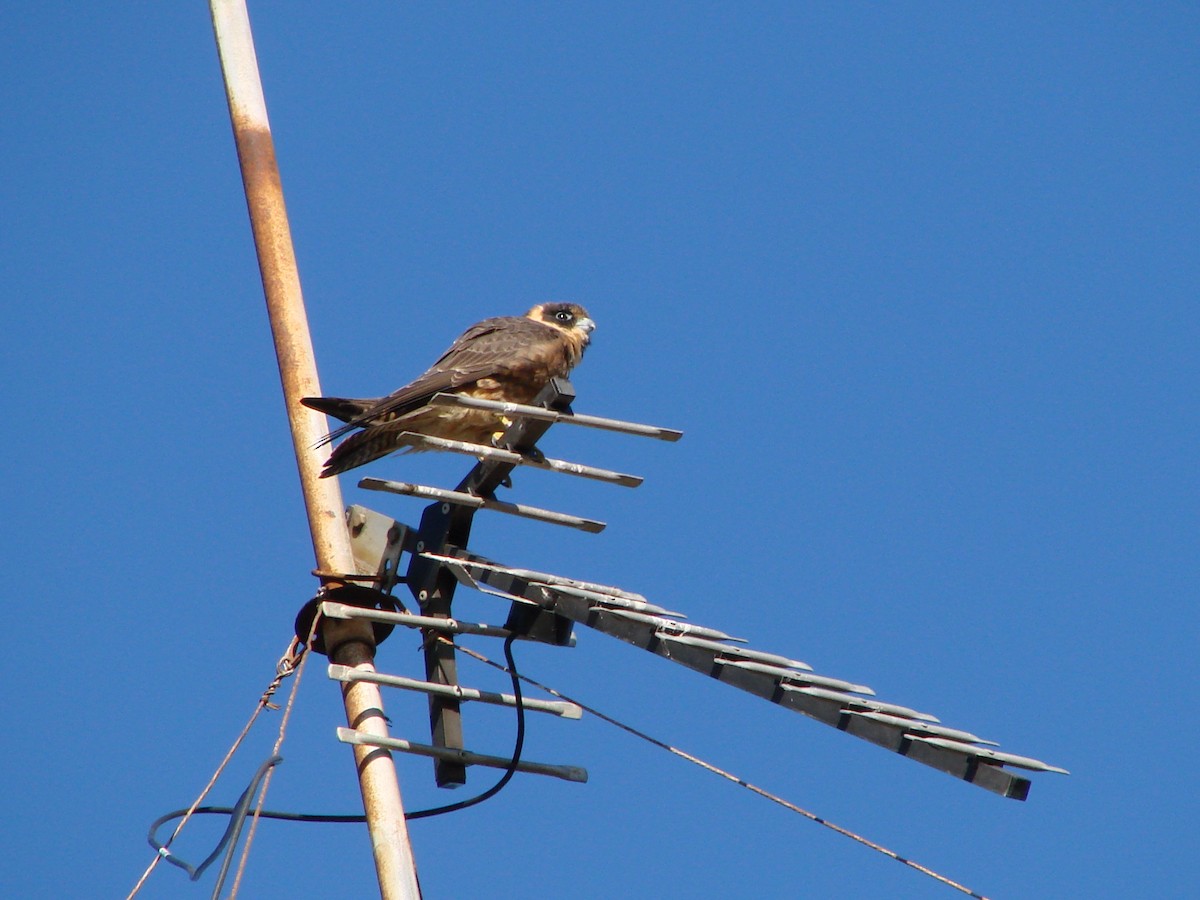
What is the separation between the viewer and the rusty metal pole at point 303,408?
3.99 m

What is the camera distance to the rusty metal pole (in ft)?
13.1

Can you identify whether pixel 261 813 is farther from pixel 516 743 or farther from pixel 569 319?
pixel 569 319

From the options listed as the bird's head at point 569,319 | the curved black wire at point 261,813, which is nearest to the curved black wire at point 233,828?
the curved black wire at point 261,813

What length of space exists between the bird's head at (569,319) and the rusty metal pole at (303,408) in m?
1.86

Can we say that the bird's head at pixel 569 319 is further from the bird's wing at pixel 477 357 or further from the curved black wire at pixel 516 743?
the curved black wire at pixel 516 743

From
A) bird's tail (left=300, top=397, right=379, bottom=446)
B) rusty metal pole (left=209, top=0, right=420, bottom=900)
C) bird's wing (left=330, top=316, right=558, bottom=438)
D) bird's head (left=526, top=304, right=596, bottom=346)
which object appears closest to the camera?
rusty metal pole (left=209, top=0, right=420, bottom=900)

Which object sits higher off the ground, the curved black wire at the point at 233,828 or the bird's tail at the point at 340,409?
the bird's tail at the point at 340,409

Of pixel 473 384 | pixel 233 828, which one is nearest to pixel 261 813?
pixel 233 828

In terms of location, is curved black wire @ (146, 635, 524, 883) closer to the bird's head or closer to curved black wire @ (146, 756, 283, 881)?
curved black wire @ (146, 756, 283, 881)

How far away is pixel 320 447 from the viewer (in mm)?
4980

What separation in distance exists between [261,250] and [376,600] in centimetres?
138

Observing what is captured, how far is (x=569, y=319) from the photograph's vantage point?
707 centimetres

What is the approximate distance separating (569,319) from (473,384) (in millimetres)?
1100

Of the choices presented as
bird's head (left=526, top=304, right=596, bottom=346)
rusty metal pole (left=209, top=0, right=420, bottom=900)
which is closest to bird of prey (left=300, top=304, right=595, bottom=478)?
bird's head (left=526, top=304, right=596, bottom=346)
